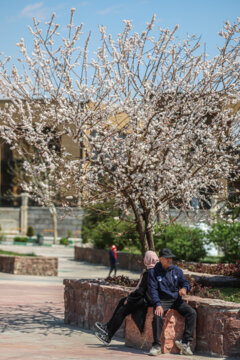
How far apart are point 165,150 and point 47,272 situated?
52.7 ft

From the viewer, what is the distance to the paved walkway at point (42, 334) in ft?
28.6

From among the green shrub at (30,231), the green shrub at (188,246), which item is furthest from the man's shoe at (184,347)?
the green shrub at (30,231)

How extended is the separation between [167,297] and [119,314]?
89cm

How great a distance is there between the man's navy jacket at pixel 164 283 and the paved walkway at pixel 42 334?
32.5 inches

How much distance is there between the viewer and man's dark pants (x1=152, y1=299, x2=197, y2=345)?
895cm

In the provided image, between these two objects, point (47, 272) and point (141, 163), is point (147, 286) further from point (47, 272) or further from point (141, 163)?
point (47, 272)

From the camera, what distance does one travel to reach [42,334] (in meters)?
10.8

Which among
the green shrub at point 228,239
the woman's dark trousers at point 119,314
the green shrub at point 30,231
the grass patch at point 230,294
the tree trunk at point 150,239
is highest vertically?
the green shrub at point 30,231

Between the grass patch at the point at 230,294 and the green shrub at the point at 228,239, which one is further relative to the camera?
the green shrub at the point at 228,239

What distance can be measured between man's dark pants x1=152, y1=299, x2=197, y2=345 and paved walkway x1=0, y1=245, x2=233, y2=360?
0.29 metres

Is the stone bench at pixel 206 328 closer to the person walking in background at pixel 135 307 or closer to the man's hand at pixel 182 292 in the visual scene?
the person walking in background at pixel 135 307

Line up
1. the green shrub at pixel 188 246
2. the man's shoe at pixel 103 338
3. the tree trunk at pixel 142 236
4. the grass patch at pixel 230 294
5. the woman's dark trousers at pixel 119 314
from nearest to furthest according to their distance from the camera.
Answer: the woman's dark trousers at pixel 119 314, the man's shoe at pixel 103 338, the grass patch at pixel 230 294, the tree trunk at pixel 142 236, the green shrub at pixel 188 246

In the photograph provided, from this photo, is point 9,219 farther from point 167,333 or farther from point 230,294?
point 167,333

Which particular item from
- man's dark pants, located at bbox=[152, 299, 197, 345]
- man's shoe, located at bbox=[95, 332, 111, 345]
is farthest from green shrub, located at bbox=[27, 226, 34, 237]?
man's dark pants, located at bbox=[152, 299, 197, 345]
